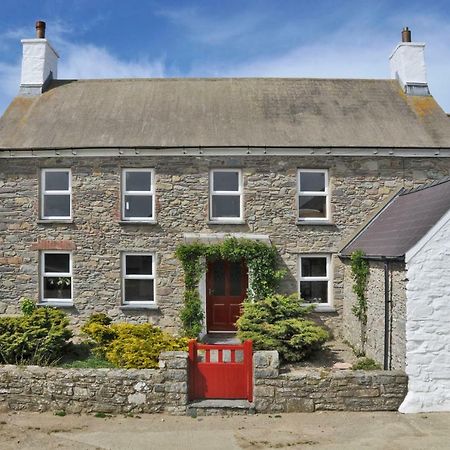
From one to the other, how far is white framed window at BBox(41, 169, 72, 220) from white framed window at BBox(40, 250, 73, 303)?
3.87ft

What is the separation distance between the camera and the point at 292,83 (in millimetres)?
17688

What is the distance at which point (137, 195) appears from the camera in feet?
48.3

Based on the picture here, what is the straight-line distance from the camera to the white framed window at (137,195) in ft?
48.3

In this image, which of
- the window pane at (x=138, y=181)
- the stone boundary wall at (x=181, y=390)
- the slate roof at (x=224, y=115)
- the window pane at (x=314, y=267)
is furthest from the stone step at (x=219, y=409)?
the slate roof at (x=224, y=115)

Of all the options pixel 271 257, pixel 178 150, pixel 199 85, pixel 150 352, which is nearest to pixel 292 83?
pixel 199 85

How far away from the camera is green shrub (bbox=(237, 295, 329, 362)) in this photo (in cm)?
1127

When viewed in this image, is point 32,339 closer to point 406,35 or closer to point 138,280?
point 138,280

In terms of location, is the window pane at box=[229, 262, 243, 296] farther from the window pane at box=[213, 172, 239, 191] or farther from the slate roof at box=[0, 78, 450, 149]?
the slate roof at box=[0, 78, 450, 149]

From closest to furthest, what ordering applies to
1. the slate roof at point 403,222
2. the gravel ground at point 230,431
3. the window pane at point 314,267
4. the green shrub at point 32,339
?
1. the gravel ground at point 230,431
2. the slate roof at point 403,222
3. the green shrub at point 32,339
4. the window pane at point 314,267

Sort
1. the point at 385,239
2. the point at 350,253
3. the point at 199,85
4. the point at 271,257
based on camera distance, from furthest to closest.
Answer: the point at 199,85, the point at 271,257, the point at 350,253, the point at 385,239

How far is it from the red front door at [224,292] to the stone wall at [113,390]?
18.1 feet

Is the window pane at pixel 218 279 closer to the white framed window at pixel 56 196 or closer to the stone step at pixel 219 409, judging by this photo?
the white framed window at pixel 56 196

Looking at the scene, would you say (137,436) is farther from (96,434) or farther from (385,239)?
(385,239)

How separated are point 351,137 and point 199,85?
601 centimetres
